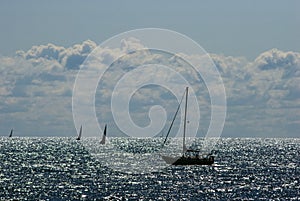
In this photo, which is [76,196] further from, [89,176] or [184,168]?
[184,168]

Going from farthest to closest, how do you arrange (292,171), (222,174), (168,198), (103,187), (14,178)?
(292,171) < (222,174) < (14,178) < (103,187) < (168,198)

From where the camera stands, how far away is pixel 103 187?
138 meters

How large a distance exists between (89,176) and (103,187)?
1167 inches

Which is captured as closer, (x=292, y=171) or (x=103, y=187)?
(x=103, y=187)

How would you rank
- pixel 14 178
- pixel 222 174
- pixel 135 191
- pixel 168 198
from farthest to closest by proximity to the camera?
pixel 222 174 < pixel 14 178 < pixel 135 191 < pixel 168 198

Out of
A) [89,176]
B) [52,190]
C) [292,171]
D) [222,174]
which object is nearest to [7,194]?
[52,190]

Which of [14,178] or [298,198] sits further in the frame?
[14,178]

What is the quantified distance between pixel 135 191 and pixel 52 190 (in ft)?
52.9

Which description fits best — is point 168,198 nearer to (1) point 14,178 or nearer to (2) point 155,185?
(2) point 155,185

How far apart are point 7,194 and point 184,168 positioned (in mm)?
82067

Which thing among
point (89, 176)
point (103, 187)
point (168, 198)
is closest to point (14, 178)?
point (89, 176)

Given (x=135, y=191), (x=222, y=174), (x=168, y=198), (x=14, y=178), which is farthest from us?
(x=222, y=174)

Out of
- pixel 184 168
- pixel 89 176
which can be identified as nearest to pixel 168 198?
pixel 89 176

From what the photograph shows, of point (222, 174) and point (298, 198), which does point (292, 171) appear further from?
point (298, 198)
